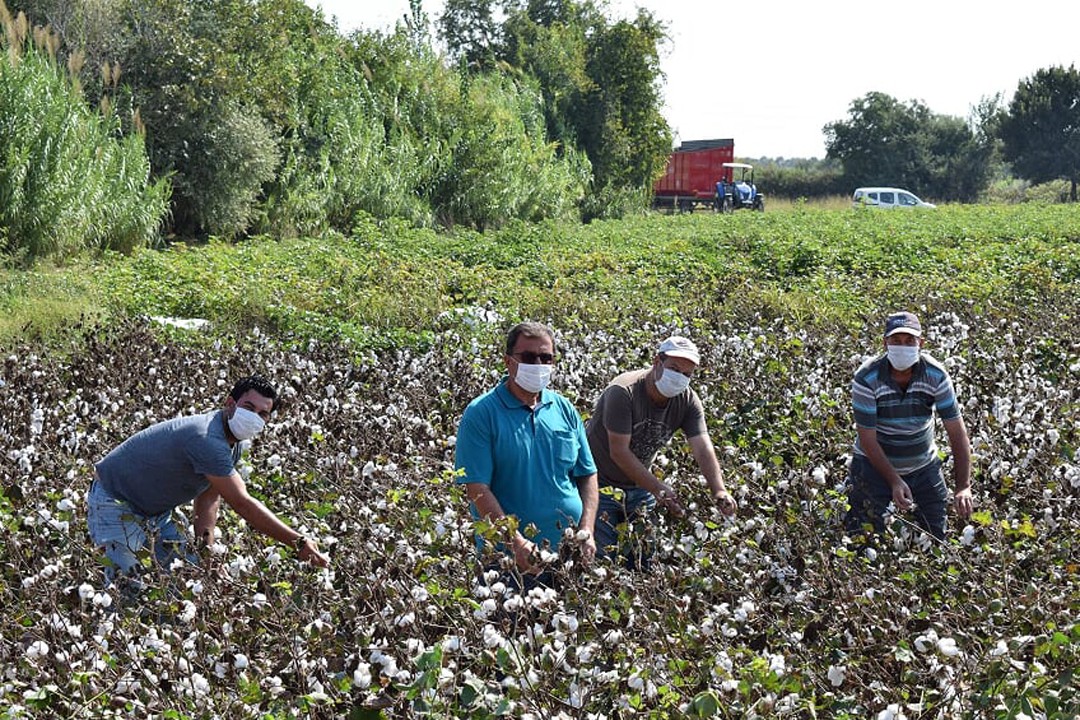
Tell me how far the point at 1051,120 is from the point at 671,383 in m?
63.5

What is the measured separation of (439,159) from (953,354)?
18345 millimetres

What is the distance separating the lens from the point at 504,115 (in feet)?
96.0

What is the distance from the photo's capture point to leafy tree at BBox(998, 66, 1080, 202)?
62656mm

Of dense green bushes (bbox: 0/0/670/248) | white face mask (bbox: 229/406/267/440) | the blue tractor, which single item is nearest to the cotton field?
white face mask (bbox: 229/406/267/440)

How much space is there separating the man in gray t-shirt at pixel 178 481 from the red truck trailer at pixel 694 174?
45311 mm

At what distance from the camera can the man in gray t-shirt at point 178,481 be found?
4734 mm

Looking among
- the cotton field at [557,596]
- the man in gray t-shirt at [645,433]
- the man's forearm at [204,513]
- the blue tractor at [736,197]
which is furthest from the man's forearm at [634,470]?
the blue tractor at [736,197]

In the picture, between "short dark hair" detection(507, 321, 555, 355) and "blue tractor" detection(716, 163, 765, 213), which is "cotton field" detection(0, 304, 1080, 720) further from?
"blue tractor" detection(716, 163, 765, 213)

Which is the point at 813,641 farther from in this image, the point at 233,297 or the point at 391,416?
the point at 233,297

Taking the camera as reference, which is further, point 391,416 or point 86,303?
point 86,303

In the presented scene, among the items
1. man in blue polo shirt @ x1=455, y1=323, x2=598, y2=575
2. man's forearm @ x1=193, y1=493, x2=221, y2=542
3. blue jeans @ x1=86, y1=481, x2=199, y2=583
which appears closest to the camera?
man in blue polo shirt @ x1=455, y1=323, x2=598, y2=575

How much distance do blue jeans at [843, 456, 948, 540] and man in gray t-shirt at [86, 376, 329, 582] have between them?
93.3 inches

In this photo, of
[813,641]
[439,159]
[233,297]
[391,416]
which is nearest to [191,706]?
[813,641]

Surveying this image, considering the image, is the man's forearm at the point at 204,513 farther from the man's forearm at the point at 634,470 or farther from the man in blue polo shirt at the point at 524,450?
the man's forearm at the point at 634,470
